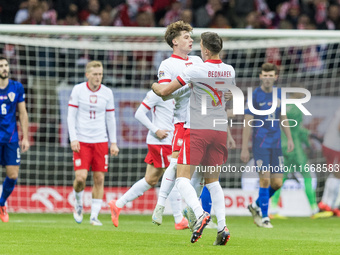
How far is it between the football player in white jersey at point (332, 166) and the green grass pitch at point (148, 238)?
1555 mm

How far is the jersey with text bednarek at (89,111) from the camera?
9.92m

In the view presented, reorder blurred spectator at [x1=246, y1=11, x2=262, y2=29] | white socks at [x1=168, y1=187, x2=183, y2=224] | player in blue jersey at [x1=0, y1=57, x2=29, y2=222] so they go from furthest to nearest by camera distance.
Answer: blurred spectator at [x1=246, y1=11, x2=262, y2=29], player in blue jersey at [x1=0, y1=57, x2=29, y2=222], white socks at [x1=168, y1=187, x2=183, y2=224]

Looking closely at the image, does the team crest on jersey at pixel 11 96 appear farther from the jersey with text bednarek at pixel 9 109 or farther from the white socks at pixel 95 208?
the white socks at pixel 95 208

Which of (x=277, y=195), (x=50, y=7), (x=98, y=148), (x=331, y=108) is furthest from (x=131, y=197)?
(x=50, y=7)

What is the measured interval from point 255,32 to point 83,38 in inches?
161

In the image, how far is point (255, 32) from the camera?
39.0 ft

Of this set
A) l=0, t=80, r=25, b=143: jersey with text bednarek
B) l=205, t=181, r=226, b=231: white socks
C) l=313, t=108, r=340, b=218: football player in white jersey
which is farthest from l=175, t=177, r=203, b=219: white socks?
l=313, t=108, r=340, b=218: football player in white jersey

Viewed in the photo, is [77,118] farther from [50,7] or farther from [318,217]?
[50,7]

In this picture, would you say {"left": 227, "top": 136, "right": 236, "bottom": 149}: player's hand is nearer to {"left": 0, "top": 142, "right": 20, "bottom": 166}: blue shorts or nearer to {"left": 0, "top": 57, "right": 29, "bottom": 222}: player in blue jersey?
{"left": 0, "top": 57, "right": 29, "bottom": 222}: player in blue jersey

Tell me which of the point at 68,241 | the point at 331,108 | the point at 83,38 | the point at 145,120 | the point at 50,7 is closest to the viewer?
the point at 68,241

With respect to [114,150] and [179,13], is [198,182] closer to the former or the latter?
[114,150]

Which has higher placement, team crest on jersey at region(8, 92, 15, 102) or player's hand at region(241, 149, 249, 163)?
team crest on jersey at region(8, 92, 15, 102)

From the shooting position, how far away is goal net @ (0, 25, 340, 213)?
12.3 metres

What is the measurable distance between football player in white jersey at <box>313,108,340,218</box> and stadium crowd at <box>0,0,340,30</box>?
4.58 metres
